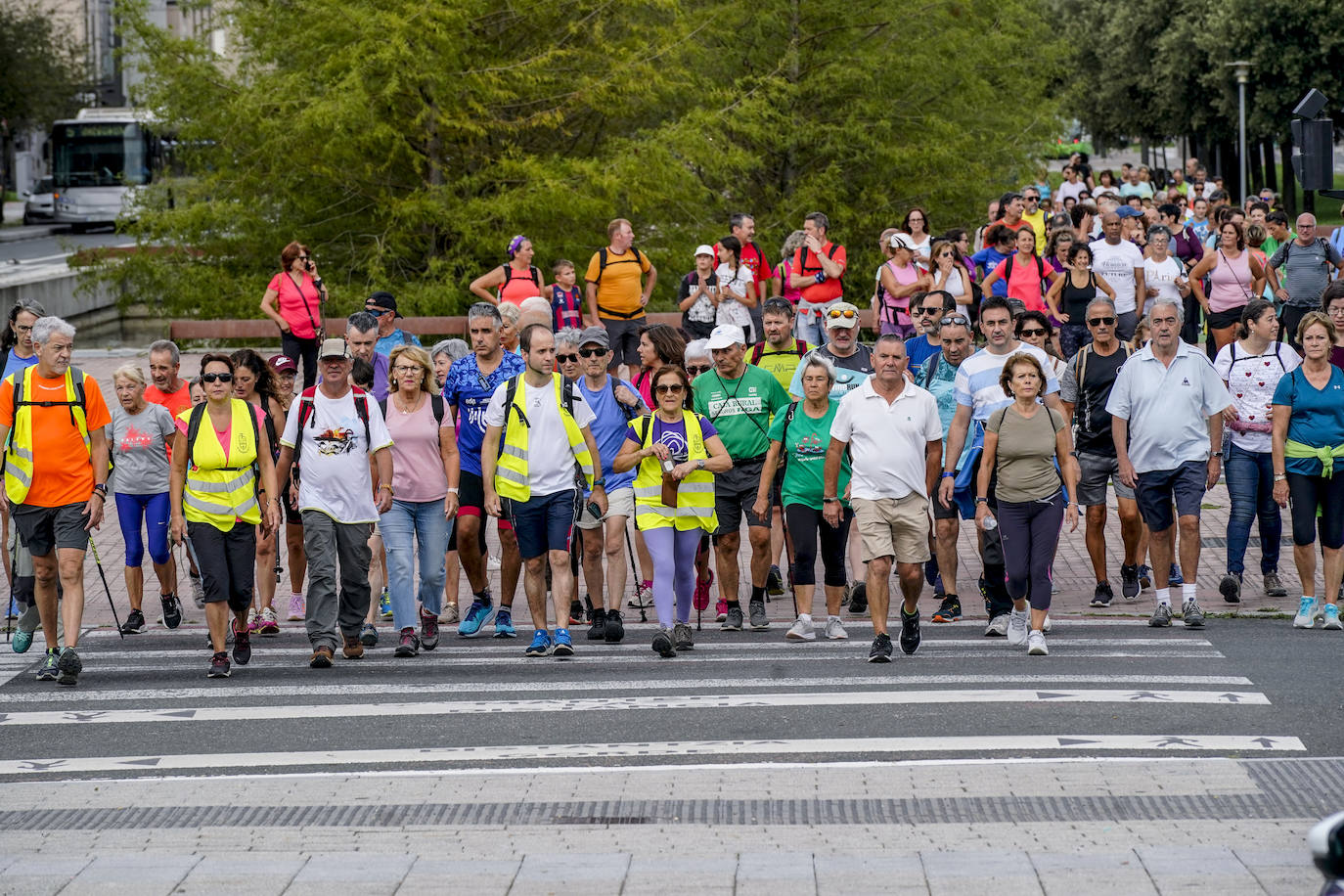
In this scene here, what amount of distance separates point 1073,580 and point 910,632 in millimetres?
2937

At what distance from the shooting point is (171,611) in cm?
1159

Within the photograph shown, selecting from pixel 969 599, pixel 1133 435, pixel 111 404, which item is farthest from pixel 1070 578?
pixel 111 404

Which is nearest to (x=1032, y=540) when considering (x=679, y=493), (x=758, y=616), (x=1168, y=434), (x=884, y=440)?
(x=884, y=440)

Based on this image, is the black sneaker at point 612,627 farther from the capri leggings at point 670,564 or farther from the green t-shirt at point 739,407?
the green t-shirt at point 739,407

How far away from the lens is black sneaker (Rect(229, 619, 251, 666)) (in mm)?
10094

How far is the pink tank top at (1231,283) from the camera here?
1745 centimetres

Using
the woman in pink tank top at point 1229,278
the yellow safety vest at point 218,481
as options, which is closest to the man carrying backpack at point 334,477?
the yellow safety vest at point 218,481

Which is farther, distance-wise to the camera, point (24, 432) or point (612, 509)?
point (612, 509)

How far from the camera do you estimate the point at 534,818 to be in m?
7.02

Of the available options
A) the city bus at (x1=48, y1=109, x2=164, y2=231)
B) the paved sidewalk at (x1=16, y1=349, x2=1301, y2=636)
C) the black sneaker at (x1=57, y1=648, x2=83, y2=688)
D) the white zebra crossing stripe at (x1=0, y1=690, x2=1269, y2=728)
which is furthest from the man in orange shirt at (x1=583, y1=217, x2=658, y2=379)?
the city bus at (x1=48, y1=109, x2=164, y2=231)

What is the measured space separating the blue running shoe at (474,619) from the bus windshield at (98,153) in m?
43.6

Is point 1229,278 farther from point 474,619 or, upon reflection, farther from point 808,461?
point 474,619

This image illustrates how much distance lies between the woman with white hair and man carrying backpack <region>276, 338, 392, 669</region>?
1.46 meters

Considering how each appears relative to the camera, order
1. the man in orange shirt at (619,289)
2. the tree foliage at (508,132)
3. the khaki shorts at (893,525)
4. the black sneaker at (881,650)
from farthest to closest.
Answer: the tree foliage at (508,132), the man in orange shirt at (619,289), the khaki shorts at (893,525), the black sneaker at (881,650)
